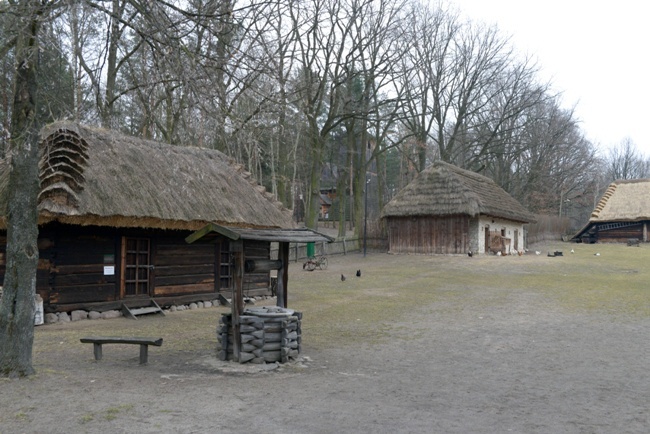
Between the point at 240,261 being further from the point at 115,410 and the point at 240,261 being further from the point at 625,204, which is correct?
the point at 625,204

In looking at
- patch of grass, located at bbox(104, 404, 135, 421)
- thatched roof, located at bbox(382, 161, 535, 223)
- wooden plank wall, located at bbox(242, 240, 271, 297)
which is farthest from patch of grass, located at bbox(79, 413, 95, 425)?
thatched roof, located at bbox(382, 161, 535, 223)

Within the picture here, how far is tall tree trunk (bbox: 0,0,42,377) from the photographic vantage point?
706cm

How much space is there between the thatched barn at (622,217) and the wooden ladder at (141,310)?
42047 millimetres

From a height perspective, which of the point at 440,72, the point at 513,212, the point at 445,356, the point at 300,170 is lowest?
the point at 445,356

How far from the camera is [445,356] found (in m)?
9.53

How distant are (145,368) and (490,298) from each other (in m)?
12.0

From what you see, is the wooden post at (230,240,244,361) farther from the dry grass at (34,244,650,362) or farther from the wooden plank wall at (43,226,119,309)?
the wooden plank wall at (43,226,119,309)

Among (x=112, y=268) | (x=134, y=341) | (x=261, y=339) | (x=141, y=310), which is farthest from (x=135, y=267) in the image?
(x=261, y=339)

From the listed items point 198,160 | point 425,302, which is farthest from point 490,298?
point 198,160

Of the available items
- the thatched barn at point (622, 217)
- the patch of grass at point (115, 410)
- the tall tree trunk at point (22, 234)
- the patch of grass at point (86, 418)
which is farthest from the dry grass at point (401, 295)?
the thatched barn at point (622, 217)

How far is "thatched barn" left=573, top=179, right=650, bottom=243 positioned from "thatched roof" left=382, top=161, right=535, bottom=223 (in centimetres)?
1600

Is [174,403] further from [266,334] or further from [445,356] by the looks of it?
[445,356]

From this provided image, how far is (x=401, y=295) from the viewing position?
1822 cm

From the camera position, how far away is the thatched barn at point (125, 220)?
12484 mm
